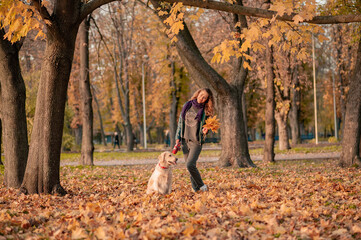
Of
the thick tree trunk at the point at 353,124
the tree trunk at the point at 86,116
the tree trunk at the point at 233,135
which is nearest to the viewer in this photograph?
the thick tree trunk at the point at 353,124

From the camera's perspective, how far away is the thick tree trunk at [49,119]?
25.3 feet

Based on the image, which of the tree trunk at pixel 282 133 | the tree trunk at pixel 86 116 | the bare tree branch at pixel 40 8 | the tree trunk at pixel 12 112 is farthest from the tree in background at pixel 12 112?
the tree trunk at pixel 282 133

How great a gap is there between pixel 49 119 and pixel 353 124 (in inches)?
354

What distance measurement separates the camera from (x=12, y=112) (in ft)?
30.3

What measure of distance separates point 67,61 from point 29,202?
2.78 meters

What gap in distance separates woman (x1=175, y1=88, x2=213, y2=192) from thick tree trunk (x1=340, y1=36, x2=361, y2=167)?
6.53m

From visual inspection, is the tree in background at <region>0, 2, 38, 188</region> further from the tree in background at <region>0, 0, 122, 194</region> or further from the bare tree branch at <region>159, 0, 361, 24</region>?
the bare tree branch at <region>159, 0, 361, 24</region>

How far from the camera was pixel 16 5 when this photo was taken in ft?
22.8

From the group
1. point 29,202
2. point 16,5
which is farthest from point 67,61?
point 29,202

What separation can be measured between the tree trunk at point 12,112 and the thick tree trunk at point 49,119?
5.66 feet

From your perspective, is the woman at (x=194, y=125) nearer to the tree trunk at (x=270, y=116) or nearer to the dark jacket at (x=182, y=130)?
the dark jacket at (x=182, y=130)

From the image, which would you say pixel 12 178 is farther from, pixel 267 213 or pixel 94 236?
pixel 267 213

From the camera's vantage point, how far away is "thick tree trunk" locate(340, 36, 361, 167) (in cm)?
1206

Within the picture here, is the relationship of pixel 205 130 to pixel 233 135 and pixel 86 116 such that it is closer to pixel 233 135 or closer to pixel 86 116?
pixel 233 135
